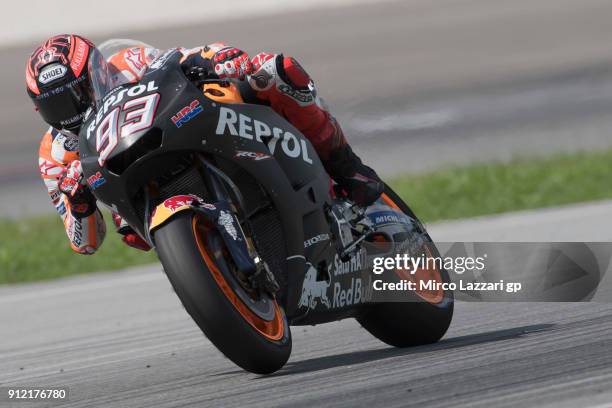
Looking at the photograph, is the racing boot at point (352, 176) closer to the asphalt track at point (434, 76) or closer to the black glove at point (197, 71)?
the black glove at point (197, 71)

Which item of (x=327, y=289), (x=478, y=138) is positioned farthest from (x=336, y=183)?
(x=478, y=138)

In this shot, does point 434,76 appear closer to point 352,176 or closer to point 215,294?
point 352,176

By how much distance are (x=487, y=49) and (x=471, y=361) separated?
48.4ft

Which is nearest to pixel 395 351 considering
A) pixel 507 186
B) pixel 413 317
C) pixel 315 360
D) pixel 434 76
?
pixel 413 317

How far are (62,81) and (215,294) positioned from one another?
4.16 feet

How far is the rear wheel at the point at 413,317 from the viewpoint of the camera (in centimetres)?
541

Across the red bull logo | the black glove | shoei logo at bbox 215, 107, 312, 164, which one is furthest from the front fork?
the black glove

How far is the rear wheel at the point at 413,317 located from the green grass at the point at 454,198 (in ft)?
16.0

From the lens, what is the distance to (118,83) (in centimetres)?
516

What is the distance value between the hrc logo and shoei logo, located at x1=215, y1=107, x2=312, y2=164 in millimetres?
96

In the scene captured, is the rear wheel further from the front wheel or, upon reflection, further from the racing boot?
the front wheel

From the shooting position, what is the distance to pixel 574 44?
18344 millimetres

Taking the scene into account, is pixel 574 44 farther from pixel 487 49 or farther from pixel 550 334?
pixel 550 334

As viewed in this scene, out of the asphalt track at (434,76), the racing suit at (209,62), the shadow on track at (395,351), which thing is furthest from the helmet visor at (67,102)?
the asphalt track at (434,76)
